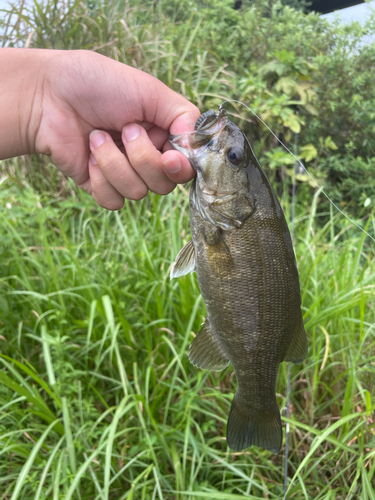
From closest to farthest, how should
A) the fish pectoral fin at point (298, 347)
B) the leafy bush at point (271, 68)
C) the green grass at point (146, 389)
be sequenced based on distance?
the fish pectoral fin at point (298, 347)
the green grass at point (146, 389)
the leafy bush at point (271, 68)

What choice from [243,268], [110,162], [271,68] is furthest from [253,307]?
[271,68]

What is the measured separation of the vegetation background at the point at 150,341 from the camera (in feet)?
6.76

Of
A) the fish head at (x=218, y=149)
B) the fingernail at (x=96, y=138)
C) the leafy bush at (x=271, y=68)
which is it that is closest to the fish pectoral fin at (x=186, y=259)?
the fish head at (x=218, y=149)

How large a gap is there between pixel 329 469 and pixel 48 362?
5.44ft

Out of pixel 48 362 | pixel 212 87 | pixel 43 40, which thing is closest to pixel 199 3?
pixel 212 87

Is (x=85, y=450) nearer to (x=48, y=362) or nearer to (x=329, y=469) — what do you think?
(x=48, y=362)

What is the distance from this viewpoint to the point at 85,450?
2.09 m

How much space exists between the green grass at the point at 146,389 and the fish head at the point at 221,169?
1134mm

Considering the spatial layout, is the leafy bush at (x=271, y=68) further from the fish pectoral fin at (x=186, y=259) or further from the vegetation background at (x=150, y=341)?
the fish pectoral fin at (x=186, y=259)

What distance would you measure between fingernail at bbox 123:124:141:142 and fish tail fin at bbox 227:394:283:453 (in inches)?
42.8

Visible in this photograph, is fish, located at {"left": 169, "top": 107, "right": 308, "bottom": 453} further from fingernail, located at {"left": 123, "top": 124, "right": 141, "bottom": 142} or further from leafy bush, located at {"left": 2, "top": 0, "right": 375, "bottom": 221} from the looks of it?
leafy bush, located at {"left": 2, "top": 0, "right": 375, "bottom": 221}

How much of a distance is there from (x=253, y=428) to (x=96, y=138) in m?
1.29

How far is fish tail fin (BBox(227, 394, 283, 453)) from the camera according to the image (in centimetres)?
142

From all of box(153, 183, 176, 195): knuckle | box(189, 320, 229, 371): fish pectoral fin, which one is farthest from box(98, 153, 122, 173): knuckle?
box(189, 320, 229, 371): fish pectoral fin
